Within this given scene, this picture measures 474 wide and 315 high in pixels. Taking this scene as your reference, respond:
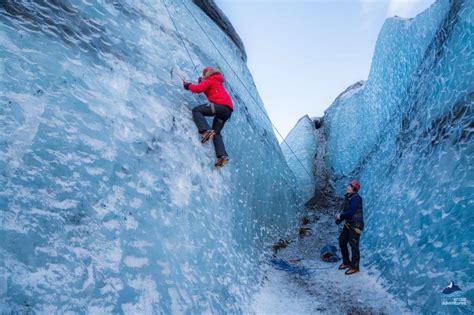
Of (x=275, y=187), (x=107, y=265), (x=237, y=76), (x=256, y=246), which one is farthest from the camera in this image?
(x=237, y=76)

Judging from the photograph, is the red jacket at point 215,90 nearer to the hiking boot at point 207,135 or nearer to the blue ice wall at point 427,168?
the hiking boot at point 207,135

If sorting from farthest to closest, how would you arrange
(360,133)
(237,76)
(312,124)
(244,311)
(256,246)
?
1. (312,124)
2. (360,133)
3. (237,76)
4. (256,246)
5. (244,311)

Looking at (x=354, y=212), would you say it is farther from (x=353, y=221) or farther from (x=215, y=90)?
(x=215, y=90)

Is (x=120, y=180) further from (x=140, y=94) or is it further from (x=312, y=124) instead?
(x=312, y=124)

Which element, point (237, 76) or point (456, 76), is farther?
point (237, 76)

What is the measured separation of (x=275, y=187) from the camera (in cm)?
853

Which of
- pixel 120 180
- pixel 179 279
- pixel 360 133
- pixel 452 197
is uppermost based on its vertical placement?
pixel 452 197

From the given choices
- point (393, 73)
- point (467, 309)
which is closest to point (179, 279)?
point (467, 309)

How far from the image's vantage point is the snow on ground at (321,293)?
455 centimetres

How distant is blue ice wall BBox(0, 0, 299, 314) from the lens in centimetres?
261

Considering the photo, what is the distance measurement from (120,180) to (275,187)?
5.64 m

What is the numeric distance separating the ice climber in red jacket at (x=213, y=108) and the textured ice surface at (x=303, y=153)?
745cm

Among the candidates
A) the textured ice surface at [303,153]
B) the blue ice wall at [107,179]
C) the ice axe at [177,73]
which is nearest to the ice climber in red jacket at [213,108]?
the blue ice wall at [107,179]

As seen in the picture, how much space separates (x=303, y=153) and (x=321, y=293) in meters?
10.5
